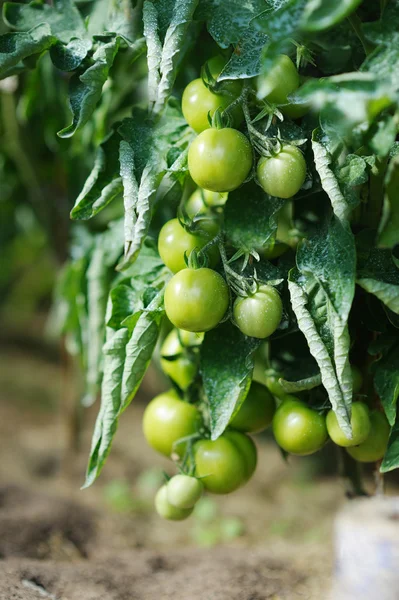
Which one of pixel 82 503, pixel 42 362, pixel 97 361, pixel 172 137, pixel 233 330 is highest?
pixel 172 137

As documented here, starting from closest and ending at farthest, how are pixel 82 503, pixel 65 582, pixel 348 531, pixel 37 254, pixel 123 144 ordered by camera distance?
pixel 348 531
pixel 123 144
pixel 65 582
pixel 82 503
pixel 37 254

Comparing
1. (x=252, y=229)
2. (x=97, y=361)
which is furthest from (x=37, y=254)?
(x=252, y=229)

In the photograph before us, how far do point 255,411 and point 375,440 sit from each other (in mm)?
133

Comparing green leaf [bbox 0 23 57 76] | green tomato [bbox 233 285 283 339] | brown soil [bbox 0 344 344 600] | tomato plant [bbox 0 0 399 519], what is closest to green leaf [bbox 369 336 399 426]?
tomato plant [bbox 0 0 399 519]

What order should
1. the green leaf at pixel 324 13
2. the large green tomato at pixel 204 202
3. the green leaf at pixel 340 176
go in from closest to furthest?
1. the green leaf at pixel 324 13
2. the green leaf at pixel 340 176
3. the large green tomato at pixel 204 202

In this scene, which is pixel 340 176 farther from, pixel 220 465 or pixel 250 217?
pixel 220 465

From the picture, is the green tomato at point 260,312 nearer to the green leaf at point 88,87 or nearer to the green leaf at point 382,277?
the green leaf at point 382,277

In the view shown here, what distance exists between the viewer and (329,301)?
56 cm

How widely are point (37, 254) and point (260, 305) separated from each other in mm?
1358

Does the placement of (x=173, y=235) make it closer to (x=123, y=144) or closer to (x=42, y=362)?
(x=123, y=144)

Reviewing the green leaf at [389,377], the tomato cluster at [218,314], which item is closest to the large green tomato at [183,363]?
the tomato cluster at [218,314]

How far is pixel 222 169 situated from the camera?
0.56m

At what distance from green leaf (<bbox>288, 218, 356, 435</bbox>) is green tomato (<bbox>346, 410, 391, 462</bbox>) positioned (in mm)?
118

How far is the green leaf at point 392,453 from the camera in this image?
0.59 metres
